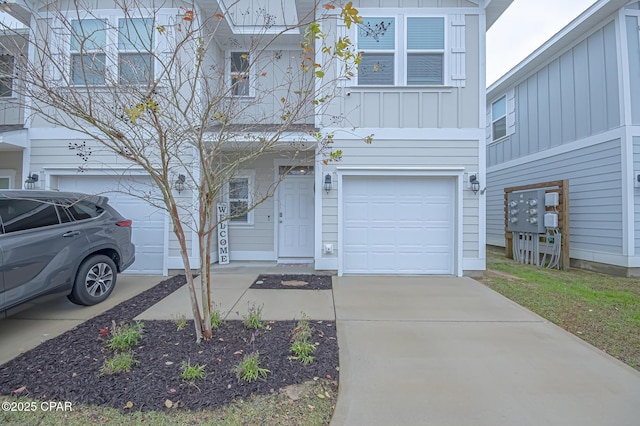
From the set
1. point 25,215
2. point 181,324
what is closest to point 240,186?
point 25,215

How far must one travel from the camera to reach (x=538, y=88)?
9117mm

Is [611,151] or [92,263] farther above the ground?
[611,151]

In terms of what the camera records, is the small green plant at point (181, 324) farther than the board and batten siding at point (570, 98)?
No

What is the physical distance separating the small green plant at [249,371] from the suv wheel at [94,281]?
301 centimetres

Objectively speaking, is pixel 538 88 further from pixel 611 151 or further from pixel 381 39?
pixel 381 39

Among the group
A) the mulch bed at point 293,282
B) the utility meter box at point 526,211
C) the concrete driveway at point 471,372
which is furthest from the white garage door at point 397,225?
the utility meter box at point 526,211

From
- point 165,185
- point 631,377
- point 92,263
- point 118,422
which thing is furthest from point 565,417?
point 92,263

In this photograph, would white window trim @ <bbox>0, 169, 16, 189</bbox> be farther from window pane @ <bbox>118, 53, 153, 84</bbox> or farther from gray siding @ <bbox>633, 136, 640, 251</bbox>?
gray siding @ <bbox>633, 136, 640, 251</bbox>

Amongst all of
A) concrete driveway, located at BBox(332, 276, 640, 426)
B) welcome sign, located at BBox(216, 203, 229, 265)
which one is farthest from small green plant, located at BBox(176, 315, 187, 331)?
welcome sign, located at BBox(216, 203, 229, 265)

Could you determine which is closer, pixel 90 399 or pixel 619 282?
pixel 90 399

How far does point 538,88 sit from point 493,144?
8.25ft

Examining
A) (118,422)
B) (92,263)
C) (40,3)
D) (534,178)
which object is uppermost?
(40,3)

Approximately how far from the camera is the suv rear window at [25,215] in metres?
3.44

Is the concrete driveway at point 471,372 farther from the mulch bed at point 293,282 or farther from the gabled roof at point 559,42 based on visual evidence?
the gabled roof at point 559,42
